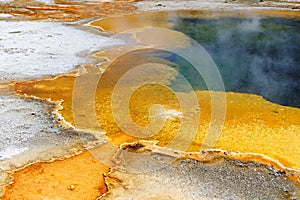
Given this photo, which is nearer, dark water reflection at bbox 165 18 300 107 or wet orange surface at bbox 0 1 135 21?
dark water reflection at bbox 165 18 300 107

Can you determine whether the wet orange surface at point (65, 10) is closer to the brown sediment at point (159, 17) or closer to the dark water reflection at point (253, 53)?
the brown sediment at point (159, 17)

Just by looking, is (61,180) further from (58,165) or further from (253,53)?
(253,53)

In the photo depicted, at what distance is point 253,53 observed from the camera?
37.8 feet

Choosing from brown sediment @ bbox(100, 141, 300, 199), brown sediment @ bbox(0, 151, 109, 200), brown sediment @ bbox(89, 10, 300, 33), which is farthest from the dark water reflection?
brown sediment @ bbox(0, 151, 109, 200)

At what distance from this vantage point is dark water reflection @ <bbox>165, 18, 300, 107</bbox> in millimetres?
8617

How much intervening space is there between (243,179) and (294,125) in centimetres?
228

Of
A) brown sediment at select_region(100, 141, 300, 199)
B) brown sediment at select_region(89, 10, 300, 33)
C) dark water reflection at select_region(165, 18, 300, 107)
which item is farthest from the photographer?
brown sediment at select_region(89, 10, 300, 33)

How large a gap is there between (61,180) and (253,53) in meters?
8.52

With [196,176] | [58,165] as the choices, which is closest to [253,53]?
[196,176]

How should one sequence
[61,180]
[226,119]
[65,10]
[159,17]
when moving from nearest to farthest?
[61,180]
[226,119]
[159,17]
[65,10]

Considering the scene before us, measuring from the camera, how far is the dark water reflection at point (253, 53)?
862cm

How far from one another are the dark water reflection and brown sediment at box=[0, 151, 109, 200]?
12.5ft

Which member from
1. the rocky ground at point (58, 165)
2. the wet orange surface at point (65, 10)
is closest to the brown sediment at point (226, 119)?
the rocky ground at point (58, 165)

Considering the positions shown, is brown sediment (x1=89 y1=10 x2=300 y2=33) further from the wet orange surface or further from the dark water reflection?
the wet orange surface
